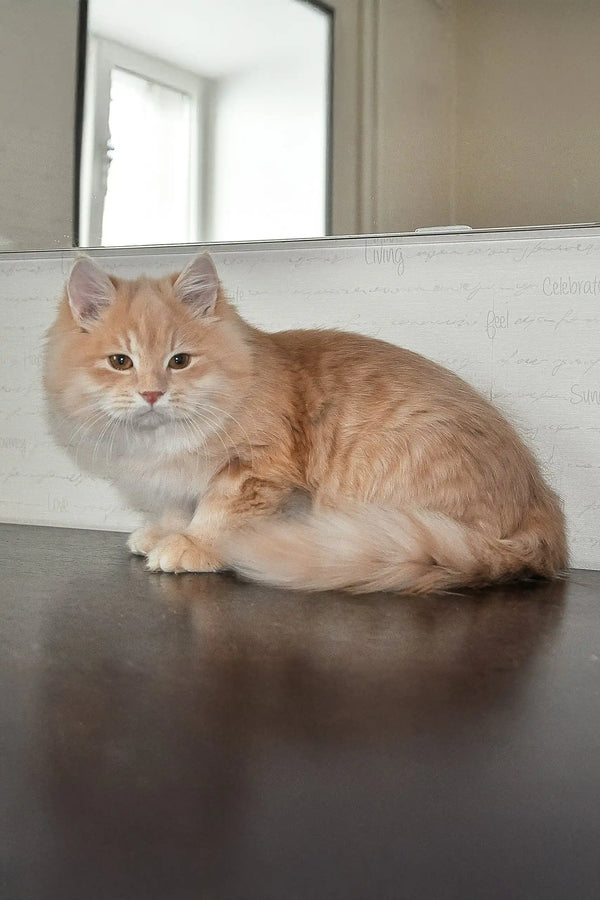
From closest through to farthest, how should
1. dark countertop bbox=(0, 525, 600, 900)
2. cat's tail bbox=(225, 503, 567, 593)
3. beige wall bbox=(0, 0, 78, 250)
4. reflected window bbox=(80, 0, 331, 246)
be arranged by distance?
dark countertop bbox=(0, 525, 600, 900) < cat's tail bbox=(225, 503, 567, 593) < reflected window bbox=(80, 0, 331, 246) < beige wall bbox=(0, 0, 78, 250)

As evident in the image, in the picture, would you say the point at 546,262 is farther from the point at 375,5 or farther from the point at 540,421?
the point at 375,5

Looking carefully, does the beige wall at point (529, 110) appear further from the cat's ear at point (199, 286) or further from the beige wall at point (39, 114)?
the beige wall at point (39, 114)

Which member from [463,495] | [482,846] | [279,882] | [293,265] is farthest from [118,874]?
[293,265]

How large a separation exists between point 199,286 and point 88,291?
0.20m

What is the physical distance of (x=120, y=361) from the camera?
1.66m

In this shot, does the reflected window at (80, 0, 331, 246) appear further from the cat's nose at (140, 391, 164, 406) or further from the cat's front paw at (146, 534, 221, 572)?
the cat's front paw at (146, 534, 221, 572)

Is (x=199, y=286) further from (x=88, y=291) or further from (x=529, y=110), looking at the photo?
(x=529, y=110)

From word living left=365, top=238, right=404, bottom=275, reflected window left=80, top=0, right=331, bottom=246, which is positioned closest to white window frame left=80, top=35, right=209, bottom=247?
reflected window left=80, top=0, right=331, bottom=246

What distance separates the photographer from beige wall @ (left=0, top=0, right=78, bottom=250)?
199cm

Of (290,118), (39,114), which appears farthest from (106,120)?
(290,118)

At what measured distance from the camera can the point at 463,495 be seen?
5.08 ft

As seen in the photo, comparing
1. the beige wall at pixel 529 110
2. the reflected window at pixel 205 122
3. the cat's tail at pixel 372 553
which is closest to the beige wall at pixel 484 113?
the beige wall at pixel 529 110

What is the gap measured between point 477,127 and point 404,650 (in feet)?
3.19

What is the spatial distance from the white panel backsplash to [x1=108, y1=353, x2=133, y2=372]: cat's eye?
405mm
